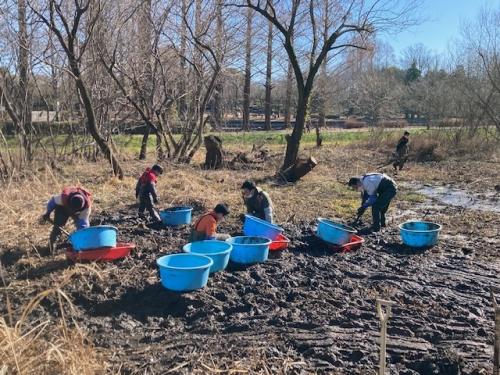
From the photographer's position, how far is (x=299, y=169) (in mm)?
12883

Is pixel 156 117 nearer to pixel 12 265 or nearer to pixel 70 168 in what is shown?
pixel 70 168

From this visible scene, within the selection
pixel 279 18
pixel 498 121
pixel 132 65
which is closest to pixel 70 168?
pixel 132 65

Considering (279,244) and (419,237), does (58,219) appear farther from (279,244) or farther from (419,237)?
(419,237)

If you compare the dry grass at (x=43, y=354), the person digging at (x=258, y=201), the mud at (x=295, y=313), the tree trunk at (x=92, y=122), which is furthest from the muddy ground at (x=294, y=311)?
the tree trunk at (x=92, y=122)

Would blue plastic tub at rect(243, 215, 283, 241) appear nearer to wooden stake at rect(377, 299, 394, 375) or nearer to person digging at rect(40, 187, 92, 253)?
person digging at rect(40, 187, 92, 253)

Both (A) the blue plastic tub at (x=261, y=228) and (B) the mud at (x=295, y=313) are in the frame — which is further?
(A) the blue plastic tub at (x=261, y=228)

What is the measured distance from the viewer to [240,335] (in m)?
4.25

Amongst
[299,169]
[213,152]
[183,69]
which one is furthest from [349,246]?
[183,69]

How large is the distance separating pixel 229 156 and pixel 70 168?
487cm

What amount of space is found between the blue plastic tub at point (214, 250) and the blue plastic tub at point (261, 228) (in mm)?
913

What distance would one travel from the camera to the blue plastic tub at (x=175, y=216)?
297 inches

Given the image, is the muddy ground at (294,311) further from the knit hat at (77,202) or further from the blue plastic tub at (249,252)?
the knit hat at (77,202)

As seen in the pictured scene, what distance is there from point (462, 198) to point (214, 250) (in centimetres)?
753

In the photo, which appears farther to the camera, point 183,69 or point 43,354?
point 183,69
